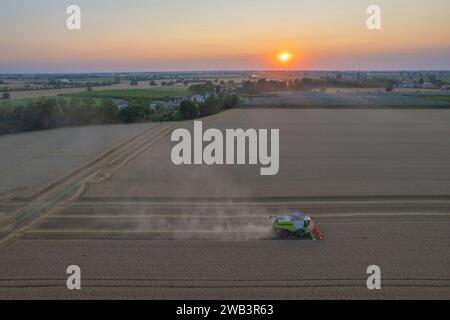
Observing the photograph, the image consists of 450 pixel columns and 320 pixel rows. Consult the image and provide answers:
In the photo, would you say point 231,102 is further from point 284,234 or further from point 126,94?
point 284,234

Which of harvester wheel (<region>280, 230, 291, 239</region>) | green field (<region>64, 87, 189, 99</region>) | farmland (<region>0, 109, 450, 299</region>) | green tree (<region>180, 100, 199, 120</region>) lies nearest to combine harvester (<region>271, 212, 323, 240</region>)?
harvester wheel (<region>280, 230, 291, 239</region>)

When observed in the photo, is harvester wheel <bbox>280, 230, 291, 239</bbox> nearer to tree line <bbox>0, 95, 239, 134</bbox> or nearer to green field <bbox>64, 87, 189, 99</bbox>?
tree line <bbox>0, 95, 239, 134</bbox>

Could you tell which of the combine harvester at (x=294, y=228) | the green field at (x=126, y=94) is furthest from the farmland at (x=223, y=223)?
the green field at (x=126, y=94)

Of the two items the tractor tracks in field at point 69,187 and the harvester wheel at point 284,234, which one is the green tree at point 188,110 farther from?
the harvester wheel at point 284,234

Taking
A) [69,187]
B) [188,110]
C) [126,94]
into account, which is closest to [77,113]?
[188,110]

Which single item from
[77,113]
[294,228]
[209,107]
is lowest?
[294,228]

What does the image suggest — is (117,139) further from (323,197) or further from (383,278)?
(383,278)
